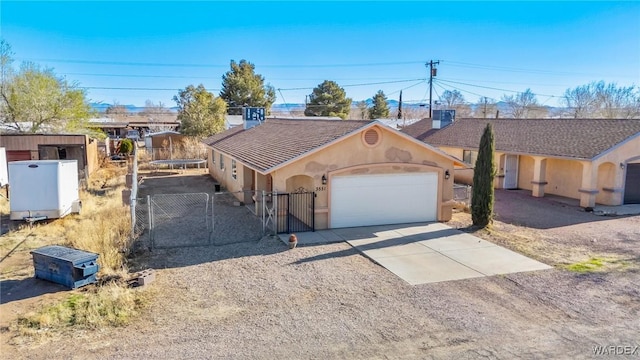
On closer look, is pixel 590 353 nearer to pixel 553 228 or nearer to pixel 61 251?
pixel 553 228

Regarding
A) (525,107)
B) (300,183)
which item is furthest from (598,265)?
(525,107)

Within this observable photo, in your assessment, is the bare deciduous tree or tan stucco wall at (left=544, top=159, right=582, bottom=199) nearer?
tan stucco wall at (left=544, top=159, right=582, bottom=199)

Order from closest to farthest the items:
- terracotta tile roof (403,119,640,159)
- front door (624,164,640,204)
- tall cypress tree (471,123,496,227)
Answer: tall cypress tree (471,123,496,227), terracotta tile roof (403,119,640,159), front door (624,164,640,204)

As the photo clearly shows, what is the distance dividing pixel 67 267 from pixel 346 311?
6.30 metres

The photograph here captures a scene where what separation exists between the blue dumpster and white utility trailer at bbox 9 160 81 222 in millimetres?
6214

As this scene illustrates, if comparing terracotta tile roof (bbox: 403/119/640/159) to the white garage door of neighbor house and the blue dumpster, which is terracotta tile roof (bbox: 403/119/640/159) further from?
the blue dumpster

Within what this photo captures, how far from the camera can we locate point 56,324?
26.6 ft

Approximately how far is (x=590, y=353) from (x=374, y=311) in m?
3.80

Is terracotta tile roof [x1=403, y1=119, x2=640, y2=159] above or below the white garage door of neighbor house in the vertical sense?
above

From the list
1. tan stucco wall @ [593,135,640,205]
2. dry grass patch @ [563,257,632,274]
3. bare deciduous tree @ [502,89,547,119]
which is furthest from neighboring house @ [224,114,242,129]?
bare deciduous tree @ [502,89,547,119]

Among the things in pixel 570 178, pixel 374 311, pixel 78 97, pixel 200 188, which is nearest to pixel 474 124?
pixel 570 178

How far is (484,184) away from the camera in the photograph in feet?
52.1

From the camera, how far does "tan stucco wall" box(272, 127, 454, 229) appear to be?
48.6ft

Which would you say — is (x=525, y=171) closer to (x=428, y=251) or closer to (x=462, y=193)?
(x=462, y=193)
